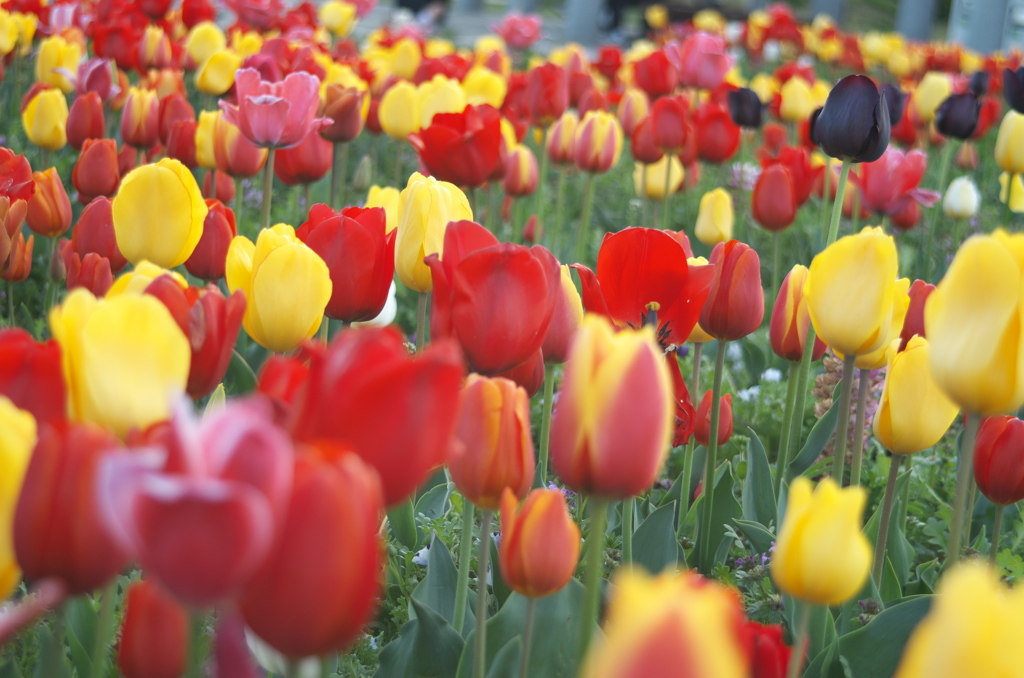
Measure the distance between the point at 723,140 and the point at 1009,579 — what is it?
7.88 ft

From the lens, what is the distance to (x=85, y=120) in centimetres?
283

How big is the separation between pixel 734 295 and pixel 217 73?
8.71 feet

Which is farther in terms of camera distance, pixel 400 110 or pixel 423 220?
pixel 400 110

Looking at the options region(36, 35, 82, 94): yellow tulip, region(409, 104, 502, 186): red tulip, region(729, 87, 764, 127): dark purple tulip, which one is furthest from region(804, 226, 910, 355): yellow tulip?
region(36, 35, 82, 94): yellow tulip

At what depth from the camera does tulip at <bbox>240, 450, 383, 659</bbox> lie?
0.57m

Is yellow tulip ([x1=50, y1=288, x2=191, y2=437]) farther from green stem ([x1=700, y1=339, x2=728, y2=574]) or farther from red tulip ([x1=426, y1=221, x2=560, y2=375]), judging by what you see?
green stem ([x1=700, y1=339, x2=728, y2=574])

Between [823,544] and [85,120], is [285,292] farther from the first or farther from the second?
[85,120]

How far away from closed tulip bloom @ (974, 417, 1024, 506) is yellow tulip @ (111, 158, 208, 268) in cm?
131

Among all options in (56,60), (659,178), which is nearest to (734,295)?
(659,178)

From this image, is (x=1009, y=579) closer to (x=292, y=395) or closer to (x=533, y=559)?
(x=533, y=559)

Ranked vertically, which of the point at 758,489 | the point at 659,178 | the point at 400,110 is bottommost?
the point at 659,178

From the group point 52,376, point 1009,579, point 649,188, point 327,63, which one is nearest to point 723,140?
point 649,188

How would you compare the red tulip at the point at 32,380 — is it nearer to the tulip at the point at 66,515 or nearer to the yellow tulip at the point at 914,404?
the tulip at the point at 66,515

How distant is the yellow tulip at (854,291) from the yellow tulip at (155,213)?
100 centimetres
